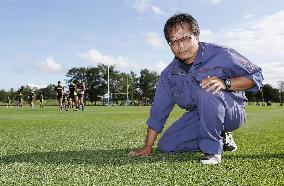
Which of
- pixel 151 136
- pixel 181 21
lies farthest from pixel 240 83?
pixel 151 136

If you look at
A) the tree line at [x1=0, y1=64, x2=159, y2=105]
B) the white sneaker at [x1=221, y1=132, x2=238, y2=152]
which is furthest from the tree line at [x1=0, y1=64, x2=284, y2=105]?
the white sneaker at [x1=221, y1=132, x2=238, y2=152]

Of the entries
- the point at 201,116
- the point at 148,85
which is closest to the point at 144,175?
the point at 201,116

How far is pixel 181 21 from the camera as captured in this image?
3.49 metres

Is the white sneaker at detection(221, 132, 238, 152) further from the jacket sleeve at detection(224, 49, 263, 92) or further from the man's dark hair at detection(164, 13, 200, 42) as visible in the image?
the man's dark hair at detection(164, 13, 200, 42)

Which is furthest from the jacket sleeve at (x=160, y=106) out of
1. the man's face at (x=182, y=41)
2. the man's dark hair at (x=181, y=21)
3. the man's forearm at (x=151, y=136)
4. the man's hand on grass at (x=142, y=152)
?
the man's dark hair at (x=181, y=21)

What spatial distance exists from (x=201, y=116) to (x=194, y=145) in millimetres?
660

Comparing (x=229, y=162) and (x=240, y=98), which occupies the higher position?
(x=240, y=98)

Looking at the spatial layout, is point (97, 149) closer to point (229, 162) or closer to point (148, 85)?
point (229, 162)

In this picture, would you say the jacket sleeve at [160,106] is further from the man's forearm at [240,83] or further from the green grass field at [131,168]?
the man's forearm at [240,83]

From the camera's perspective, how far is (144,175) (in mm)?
2959

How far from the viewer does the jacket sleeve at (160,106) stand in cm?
404

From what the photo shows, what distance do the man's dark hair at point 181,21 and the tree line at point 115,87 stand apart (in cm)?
11145

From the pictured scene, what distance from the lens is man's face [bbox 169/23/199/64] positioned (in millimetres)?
3467

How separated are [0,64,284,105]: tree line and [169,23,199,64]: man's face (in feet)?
366
